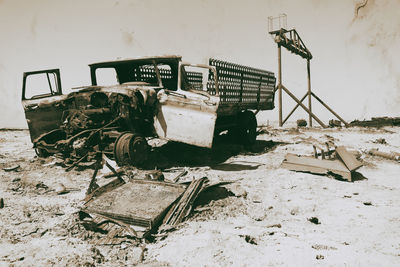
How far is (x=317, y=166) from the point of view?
4.73m

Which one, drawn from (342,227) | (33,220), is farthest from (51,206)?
(342,227)

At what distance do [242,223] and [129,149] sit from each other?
247 centimetres

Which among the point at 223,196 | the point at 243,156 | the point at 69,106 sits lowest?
the point at 243,156

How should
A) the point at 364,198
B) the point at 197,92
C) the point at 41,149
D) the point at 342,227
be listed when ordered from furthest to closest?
the point at 41,149, the point at 197,92, the point at 364,198, the point at 342,227

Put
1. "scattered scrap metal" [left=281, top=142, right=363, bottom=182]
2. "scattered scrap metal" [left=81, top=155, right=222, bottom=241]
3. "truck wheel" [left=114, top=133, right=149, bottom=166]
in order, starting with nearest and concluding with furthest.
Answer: "scattered scrap metal" [left=81, top=155, right=222, bottom=241]
"scattered scrap metal" [left=281, top=142, right=363, bottom=182]
"truck wheel" [left=114, top=133, right=149, bottom=166]

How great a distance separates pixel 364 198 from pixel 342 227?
1062mm

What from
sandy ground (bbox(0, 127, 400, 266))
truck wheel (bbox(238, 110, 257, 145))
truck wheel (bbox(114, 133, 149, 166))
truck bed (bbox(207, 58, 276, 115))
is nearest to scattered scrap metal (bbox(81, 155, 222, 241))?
sandy ground (bbox(0, 127, 400, 266))

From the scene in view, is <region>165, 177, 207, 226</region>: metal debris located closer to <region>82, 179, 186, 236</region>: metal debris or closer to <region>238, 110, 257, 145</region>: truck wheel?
<region>82, 179, 186, 236</region>: metal debris

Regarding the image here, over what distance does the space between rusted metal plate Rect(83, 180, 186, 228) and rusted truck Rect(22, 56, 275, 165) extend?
120 cm

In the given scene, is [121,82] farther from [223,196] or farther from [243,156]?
[223,196]

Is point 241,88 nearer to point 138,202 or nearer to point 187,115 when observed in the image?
point 187,115

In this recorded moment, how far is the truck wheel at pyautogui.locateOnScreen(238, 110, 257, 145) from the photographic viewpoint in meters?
7.42

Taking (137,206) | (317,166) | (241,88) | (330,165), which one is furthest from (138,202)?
(241,88)

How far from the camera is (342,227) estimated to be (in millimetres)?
2916
